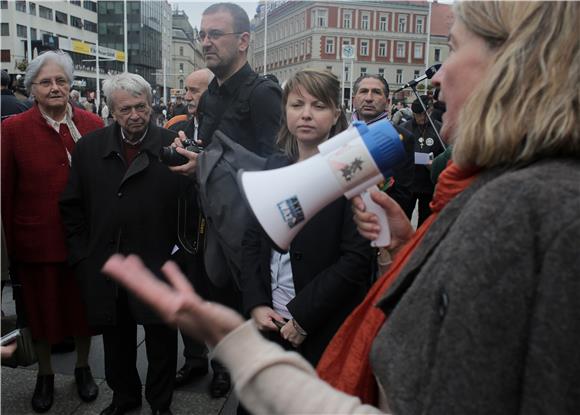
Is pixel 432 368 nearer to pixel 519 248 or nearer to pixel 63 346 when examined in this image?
pixel 519 248

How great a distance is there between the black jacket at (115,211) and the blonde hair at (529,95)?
2266mm

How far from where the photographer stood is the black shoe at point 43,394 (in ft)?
10.4

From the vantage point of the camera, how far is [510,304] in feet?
2.60

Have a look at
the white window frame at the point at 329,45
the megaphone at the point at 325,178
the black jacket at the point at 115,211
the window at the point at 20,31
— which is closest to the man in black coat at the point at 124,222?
the black jacket at the point at 115,211

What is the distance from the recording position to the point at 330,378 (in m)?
1.43

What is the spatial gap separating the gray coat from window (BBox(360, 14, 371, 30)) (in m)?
72.7

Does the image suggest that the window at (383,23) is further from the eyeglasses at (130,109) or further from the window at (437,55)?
the eyeglasses at (130,109)

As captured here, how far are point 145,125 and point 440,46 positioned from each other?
69.2 m

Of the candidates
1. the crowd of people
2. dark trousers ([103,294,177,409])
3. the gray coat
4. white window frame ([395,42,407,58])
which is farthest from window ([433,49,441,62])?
the gray coat

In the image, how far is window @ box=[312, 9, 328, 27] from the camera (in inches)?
2413

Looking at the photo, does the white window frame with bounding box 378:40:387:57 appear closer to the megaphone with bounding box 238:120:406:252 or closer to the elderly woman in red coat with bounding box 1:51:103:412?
the elderly woman in red coat with bounding box 1:51:103:412

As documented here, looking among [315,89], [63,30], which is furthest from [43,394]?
[63,30]

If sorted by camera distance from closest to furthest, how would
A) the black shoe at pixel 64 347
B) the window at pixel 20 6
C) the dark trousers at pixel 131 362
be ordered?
the dark trousers at pixel 131 362
the black shoe at pixel 64 347
the window at pixel 20 6

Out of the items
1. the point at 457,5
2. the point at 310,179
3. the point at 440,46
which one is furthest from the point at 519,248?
the point at 440,46
